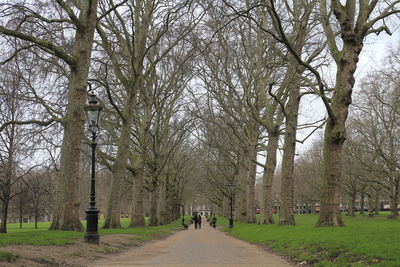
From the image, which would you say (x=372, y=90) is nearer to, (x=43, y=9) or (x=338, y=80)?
(x=338, y=80)

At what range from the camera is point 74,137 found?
14414 mm

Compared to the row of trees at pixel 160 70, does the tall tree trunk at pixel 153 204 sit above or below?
below

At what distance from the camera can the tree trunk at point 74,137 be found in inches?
552

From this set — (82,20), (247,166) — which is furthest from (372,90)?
(82,20)

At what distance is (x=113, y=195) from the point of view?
70.7 feet

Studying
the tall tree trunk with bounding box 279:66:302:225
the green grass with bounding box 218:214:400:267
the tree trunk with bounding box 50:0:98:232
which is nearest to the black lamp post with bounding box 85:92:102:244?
the tree trunk with bounding box 50:0:98:232

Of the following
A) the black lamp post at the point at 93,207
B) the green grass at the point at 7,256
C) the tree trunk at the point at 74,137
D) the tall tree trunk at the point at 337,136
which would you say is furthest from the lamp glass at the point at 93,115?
the tall tree trunk at the point at 337,136

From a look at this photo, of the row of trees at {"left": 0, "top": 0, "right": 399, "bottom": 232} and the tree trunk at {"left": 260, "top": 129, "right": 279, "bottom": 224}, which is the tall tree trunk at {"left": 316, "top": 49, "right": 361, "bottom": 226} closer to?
the row of trees at {"left": 0, "top": 0, "right": 399, "bottom": 232}

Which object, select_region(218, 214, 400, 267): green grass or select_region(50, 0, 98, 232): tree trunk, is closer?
select_region(218, 214, 400, 267): green grass

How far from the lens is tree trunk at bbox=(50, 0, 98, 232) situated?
46.0 ft

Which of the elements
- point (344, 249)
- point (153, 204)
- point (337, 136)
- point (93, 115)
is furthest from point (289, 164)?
point (153, 204)

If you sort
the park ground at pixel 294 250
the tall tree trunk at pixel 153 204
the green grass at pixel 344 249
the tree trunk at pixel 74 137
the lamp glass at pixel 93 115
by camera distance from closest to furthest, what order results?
the green grass at pixel 344 249 < the park ground at pixel 294 250 < the lamp glass at pixel 93 115 < the tree trunk at pixel 74 137 < the tall tree trunk at pixel 153 204

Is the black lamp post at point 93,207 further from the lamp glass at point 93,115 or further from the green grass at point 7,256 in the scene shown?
the green grass at point 7,256

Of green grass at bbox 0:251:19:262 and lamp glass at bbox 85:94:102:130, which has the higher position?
lamp glass at bbox 85:94:102:130
